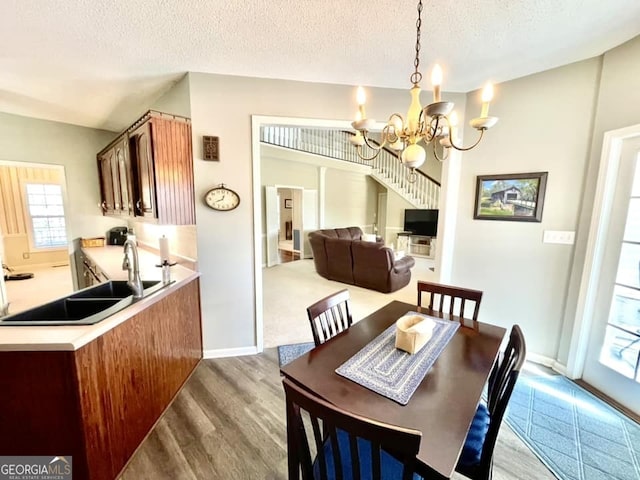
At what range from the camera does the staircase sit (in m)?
6.90

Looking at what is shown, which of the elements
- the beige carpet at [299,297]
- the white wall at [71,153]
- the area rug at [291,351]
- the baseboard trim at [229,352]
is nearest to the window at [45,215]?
the white wall at [71,153]

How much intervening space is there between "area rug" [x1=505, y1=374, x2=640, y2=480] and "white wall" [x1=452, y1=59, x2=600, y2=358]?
1.69ft

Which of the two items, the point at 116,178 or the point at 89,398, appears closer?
the point at 89,398

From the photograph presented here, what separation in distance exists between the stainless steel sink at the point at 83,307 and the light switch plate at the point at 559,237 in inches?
129

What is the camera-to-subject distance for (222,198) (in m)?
2.44

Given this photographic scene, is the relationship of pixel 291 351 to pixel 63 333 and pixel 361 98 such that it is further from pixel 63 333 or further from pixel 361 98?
pixel 361 98

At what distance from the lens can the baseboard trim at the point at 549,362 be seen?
2.39 meters

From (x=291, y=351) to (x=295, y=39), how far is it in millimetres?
2727

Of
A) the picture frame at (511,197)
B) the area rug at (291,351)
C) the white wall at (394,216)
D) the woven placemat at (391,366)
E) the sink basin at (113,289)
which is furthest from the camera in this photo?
the white wall at (394,216)

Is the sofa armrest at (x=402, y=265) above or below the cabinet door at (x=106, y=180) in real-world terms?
below

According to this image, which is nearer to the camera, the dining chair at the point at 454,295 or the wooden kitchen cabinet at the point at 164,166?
the dining chair at the point at 454,295

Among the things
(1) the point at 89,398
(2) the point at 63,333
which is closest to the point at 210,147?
(2) the point at 63,333

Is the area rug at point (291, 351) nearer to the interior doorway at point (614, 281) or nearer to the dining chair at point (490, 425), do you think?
the dining chair at point (490, 425)

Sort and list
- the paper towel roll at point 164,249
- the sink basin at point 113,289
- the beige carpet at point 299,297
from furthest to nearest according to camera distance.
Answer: the beige carpet at point 299,297 → the paper towel roll at point 164,249 → the sink basin at point 113,289
